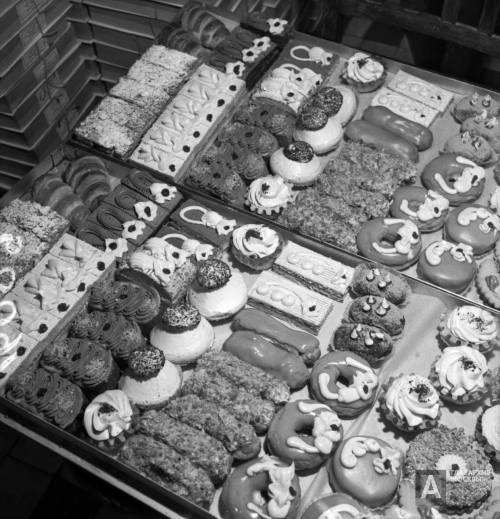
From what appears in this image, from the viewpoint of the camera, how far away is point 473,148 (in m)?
4.31

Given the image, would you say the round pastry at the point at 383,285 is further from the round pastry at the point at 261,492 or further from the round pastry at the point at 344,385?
the round pastry at the point at 261,492

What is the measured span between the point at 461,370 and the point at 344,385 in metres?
0.55

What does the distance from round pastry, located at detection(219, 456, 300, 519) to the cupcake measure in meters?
1.10

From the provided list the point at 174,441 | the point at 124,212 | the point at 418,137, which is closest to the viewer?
the point at 174,441

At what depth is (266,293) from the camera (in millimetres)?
3818

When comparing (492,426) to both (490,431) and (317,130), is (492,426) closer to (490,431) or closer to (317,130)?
(490,431)

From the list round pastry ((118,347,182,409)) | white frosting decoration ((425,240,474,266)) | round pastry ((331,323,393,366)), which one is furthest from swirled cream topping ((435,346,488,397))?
round pastry ((118,347,182,409))

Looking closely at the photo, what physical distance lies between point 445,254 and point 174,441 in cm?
168

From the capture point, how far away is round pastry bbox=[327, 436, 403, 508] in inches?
125

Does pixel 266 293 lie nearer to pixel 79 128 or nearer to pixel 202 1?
pixel 79 128

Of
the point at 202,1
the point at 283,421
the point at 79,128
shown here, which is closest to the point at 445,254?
the point at 283,421

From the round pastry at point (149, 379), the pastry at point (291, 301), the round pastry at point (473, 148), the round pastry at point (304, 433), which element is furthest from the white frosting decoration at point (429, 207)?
the round pastry at point (149, 379)

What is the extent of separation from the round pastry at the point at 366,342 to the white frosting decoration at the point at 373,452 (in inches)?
17.2

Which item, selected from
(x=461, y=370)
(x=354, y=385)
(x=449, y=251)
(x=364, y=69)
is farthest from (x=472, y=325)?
(x=364, y=69)
